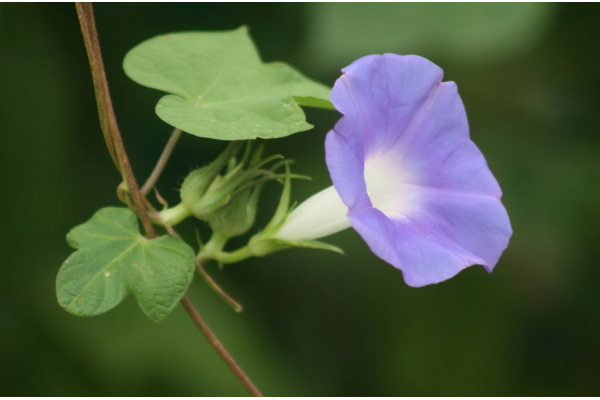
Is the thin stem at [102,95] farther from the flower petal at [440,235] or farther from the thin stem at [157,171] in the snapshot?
the flower petal at [440,235]

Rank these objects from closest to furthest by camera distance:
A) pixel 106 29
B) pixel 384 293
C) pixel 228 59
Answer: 1. pixel 228 59
2. pixel 106 29
3. pixel 384 293

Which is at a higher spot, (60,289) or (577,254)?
(60,289)

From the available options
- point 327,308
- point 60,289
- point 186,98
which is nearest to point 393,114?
point 186,98

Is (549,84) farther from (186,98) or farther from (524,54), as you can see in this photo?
(186,98)

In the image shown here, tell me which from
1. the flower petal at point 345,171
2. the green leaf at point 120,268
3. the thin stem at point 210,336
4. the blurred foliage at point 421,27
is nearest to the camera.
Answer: the flower petal at point 345,171

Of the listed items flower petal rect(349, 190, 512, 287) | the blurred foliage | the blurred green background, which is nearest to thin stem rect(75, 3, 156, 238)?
flower petal rect(349, 190, 512, 287)

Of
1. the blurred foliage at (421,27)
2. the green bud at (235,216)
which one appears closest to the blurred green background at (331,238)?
the blurred foliage at (421,27)
